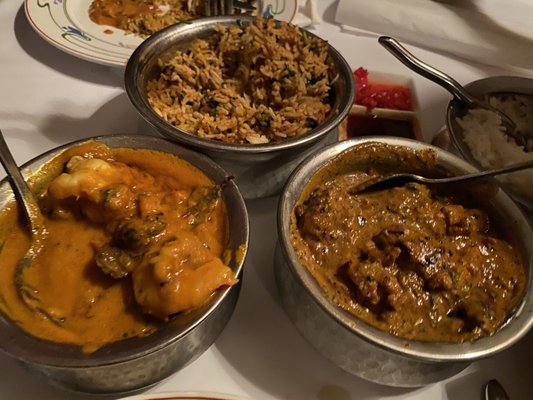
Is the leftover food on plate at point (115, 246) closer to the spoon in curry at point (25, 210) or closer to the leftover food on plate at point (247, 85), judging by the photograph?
the spoon in curry at point (25, 210)

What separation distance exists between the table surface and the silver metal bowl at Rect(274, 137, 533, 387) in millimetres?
103

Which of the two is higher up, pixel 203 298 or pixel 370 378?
pixel 203 298

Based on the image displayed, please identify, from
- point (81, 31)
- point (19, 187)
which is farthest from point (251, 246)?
point (81, 31)

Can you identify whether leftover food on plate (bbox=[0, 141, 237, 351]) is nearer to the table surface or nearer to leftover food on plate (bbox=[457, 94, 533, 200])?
the table surface

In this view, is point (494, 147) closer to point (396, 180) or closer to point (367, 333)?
point (396, 180)

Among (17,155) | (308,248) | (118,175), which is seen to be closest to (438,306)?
(308,248)

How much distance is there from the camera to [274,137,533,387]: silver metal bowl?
119cm

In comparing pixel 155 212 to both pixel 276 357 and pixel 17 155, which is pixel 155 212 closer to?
pixel 276 357

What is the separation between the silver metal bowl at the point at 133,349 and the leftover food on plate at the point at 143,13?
3.44 feet

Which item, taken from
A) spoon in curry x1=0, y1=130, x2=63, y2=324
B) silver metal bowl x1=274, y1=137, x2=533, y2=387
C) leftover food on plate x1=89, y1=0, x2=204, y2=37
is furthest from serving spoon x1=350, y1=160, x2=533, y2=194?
leftover food on plate x1=89, y1=0, x2=204, y2=37

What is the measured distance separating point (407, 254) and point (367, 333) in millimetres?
291

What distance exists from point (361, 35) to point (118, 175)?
1.69 m

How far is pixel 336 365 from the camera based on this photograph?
138cm

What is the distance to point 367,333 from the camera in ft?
3.90
